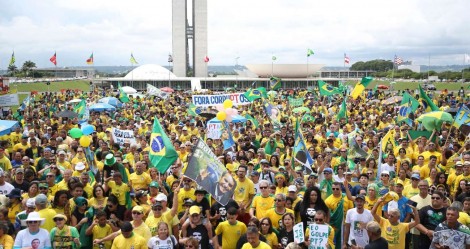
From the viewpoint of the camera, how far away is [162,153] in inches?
339

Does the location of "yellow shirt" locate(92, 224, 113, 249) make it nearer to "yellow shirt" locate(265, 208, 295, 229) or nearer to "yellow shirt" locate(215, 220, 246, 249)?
"yellow shirt" locate(215, 220, 246, 249)

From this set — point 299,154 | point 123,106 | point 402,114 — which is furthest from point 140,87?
point 299,154

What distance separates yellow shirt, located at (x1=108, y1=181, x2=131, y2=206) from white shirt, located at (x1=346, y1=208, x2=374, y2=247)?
3.46 meters

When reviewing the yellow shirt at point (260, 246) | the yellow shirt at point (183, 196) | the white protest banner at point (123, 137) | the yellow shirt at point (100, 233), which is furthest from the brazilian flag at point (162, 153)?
the white protest banner at point (123, 137)

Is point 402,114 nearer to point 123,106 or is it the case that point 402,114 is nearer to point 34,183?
point 34,183

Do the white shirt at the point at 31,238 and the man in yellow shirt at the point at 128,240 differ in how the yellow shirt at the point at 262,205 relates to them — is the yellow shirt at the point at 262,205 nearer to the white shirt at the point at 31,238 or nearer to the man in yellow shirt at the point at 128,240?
the man in yellow shirt at the point at 128,240

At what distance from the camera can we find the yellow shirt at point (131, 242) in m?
6.02

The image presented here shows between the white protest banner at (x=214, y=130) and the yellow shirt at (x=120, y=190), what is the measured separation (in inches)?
245

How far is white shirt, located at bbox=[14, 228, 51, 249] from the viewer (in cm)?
602

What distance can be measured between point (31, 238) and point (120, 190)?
81.9 inches

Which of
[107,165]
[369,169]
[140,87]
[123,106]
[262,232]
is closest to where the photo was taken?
[262,232]

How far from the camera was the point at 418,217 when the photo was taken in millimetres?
6863

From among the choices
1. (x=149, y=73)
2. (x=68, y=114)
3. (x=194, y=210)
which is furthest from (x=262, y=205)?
(x=149, y=73)

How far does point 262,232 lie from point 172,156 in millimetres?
2676
